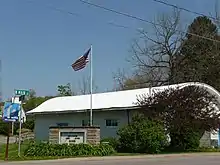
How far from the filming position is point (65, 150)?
1046 inches

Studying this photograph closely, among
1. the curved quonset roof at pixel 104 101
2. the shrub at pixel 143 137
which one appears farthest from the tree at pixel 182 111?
the curved quonset roof at pixel 104 101

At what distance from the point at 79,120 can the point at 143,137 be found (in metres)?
14.2

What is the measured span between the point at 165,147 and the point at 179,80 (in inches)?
1113

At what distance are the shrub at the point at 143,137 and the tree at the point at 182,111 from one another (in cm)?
97

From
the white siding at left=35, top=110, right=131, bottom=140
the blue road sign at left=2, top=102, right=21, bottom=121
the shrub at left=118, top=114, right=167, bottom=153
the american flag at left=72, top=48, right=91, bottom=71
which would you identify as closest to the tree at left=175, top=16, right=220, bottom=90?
the white siding at left=35, top=110, right=131, bottom=140

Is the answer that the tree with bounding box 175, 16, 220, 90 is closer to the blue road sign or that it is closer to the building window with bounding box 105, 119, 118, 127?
the building window with bounding box 105, 119, 118, 127

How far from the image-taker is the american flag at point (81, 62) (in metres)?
35.1

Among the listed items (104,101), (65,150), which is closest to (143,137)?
(65,150)

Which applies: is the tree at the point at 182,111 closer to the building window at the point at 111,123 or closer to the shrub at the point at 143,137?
the shrub at the point at 143,137

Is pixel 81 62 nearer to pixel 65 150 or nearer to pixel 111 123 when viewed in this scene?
pixel 111 123

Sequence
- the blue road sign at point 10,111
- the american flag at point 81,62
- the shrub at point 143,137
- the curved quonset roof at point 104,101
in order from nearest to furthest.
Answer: the blue road sign at point 10,111 → the shrub at point 143,137 → the american flag at point 81,62 → the curved quonset roof at point 104,101

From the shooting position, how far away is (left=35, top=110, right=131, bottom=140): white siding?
39.4m

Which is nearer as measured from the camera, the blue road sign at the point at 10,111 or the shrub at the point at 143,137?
the blue road sign at the point at 10,111

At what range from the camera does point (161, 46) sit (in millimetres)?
64562
